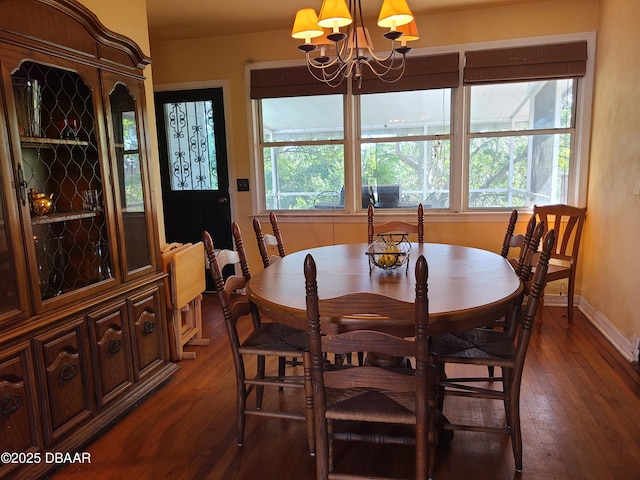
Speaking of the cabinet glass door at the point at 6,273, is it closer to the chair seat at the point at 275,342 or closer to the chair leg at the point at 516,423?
the chair seat at the point at 275,342

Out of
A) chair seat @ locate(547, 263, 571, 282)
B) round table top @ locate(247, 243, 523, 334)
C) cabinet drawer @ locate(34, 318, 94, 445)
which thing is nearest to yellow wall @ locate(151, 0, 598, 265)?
chair seat @ locate(547, 263, 571, 282)

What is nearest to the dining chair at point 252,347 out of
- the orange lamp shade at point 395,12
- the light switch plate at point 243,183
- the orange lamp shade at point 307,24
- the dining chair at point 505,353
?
the dining chair at point 505,353

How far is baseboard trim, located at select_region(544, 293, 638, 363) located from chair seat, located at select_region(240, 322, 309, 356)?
218 centimetres

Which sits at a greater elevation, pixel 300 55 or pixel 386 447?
pixel 300 55

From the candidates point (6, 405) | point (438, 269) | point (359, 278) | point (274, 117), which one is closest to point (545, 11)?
point (274, 117)

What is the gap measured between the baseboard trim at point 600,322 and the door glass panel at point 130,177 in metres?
3.10

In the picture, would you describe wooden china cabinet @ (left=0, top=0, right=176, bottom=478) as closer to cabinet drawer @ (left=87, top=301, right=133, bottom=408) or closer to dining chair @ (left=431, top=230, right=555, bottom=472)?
cabinet drawer @ (left=87, top=301, right=133, bottom=408)

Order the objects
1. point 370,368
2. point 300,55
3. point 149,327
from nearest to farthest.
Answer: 1. point 370,368
2. point 149,327
3. point 300,55

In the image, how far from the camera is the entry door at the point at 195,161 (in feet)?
14.4

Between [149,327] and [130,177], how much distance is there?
35.0 inches

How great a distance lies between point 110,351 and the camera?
7.61ft

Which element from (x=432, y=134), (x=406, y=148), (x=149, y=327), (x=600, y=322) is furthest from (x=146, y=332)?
(x=600, y=322)

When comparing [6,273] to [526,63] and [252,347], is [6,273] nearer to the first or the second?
[252,347]

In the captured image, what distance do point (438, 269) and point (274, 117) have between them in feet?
9.07
